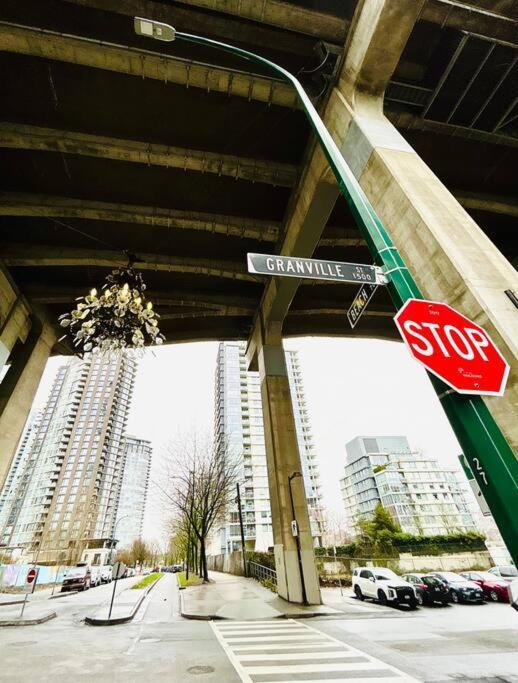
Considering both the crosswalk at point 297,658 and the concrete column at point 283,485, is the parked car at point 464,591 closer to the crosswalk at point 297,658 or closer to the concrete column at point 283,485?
the concrete column at point 283,485

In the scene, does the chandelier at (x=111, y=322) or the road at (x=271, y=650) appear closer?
the road at (x=271, y=650)

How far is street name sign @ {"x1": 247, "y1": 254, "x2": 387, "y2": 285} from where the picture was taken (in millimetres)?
3197

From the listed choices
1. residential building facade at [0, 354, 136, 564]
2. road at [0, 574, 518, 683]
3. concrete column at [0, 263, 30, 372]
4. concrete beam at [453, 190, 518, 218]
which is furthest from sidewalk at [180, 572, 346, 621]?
residential building facade at [0, 354, 136, 564]

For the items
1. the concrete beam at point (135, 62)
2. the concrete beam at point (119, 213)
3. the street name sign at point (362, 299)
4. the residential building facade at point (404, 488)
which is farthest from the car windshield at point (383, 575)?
the residential building facade at point (404, 488)

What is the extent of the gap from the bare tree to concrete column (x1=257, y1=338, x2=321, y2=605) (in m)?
16.0

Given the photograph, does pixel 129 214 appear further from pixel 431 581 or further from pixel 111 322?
pixel 431 581

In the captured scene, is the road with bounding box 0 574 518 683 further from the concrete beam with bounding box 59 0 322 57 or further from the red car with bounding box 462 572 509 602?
the concrete beam with bounding box 59 0 322 57

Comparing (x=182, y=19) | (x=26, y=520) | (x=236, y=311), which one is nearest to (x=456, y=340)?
(x=182, y=19)

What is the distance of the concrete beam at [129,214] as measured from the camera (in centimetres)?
1092

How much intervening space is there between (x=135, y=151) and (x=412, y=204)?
8.32 meters

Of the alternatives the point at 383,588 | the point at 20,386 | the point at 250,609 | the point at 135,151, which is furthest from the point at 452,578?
the point at 135,151

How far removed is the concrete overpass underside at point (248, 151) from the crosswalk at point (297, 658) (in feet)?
13.4

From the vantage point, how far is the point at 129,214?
11664 mm

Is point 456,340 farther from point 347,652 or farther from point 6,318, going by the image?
point 6,318
